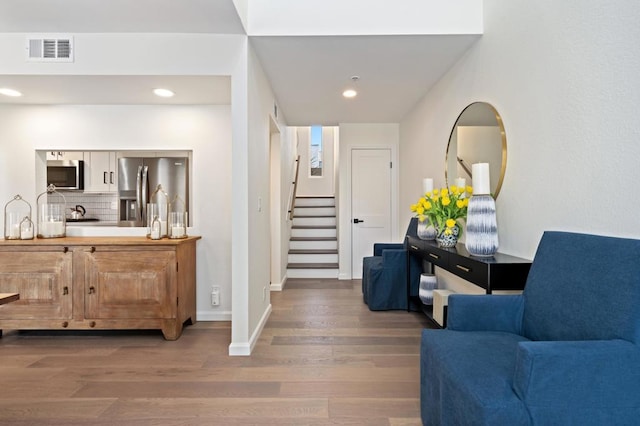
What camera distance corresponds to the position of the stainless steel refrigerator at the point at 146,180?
3.67 metres

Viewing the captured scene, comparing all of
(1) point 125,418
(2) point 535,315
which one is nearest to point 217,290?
(1) point 125,418

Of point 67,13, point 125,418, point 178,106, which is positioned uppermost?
point 67,13

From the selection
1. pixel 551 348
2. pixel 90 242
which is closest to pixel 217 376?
pixel 90 242

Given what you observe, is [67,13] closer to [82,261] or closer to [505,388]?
[82,261]

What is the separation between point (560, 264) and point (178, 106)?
→ 3456 mm

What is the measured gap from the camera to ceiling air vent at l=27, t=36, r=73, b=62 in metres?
2.71

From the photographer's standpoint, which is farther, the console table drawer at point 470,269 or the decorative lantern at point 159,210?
the decorative lantern at point 159,210

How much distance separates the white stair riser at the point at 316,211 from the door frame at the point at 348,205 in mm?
1458

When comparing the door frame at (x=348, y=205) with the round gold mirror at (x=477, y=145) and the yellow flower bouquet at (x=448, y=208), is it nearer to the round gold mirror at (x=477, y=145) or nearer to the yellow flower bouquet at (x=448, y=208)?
the round gold mirror at (x=477, y=145)

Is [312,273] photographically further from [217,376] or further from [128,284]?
[217,376]

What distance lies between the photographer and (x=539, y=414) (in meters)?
1.19

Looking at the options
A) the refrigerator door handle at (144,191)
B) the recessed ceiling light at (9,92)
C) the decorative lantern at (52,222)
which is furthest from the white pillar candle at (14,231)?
the recessed ceiling light at (9,92)

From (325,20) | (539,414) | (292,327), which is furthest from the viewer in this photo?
(292,327)

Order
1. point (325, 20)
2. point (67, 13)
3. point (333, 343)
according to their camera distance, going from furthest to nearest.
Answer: point (333, 343) < point (325, 20) < point (67, 13)
